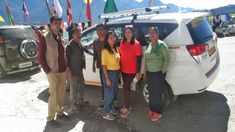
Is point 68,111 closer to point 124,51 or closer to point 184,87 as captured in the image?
point 124,51

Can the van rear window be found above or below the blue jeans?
above

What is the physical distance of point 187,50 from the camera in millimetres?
5332

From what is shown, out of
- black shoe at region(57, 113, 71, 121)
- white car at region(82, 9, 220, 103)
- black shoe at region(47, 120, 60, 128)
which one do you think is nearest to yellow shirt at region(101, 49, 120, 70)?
white car at region(82, 9, 220, 103)

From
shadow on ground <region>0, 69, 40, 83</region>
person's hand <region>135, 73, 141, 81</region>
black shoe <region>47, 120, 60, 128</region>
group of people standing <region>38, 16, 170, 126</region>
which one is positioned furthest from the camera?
shadow on ground <region>0, 69, 40, 83</region>

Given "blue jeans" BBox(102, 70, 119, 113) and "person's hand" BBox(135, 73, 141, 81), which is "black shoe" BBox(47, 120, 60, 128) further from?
"person's hand" BBox(135, 73, 141, 81)

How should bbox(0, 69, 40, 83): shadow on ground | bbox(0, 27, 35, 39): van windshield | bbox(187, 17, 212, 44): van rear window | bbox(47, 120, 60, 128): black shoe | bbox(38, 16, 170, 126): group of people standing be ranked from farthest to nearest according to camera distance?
bbox(0, 27, 35, 39): van windshield → bbox(0, 69, 40, 83): shadow on ground → bbox(47, 120, 60, 128): black shoe → bbox(187, 17, 212, 44): van rear window → bbox(38, 16, 170, 126): group of people standing

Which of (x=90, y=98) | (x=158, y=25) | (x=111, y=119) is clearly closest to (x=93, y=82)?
(x=90, y=98)

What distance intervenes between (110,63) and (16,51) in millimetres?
5703

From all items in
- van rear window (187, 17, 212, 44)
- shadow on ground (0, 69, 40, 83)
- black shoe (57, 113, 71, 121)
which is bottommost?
shadow on ground (0, 69, 40, 83)

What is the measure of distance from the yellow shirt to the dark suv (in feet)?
18.1

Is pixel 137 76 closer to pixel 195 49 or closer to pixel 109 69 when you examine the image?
pixel 109 69

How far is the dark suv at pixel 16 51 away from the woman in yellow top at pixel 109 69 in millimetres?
5411

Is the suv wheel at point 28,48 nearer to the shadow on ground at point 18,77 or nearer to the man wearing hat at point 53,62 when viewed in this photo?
the shadow on ground at point 18,77

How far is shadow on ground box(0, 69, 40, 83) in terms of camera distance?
388 inches
